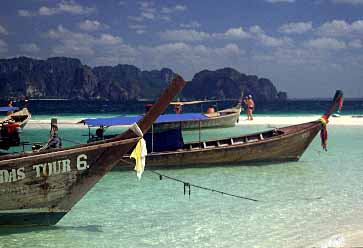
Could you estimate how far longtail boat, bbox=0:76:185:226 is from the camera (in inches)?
343

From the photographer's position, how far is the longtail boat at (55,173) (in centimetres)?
870

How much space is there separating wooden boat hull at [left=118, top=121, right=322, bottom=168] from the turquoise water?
51cm

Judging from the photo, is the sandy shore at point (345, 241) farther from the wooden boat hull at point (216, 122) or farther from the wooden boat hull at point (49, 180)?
the wooden boat hull at point (216, 122)

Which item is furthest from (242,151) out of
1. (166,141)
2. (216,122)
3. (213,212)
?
(216,122)

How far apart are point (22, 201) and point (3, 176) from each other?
2.50 feet

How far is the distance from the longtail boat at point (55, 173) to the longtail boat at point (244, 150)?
7.84 m

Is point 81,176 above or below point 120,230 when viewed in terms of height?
above

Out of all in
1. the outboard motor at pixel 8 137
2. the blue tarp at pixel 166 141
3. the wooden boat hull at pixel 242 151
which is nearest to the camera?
the outboard motor at pixel 8 137

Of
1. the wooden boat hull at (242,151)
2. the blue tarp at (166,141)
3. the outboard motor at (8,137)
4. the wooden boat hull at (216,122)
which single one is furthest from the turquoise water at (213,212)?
the wooden boat hull at (216,122)

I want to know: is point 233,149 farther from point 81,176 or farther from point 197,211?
point 81,176

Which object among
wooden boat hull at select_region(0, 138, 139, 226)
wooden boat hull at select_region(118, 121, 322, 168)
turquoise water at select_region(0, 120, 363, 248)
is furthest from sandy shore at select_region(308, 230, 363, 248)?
wooden boat hull at select_region(118, 121, 322, 168)

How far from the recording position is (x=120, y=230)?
32.7 ft

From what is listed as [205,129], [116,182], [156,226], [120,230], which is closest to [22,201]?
[120,230]

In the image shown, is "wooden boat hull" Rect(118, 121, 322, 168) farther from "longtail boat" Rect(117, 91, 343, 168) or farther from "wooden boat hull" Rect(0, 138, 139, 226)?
"wooden boat hull" Rect(0, 138, 139, 226)
